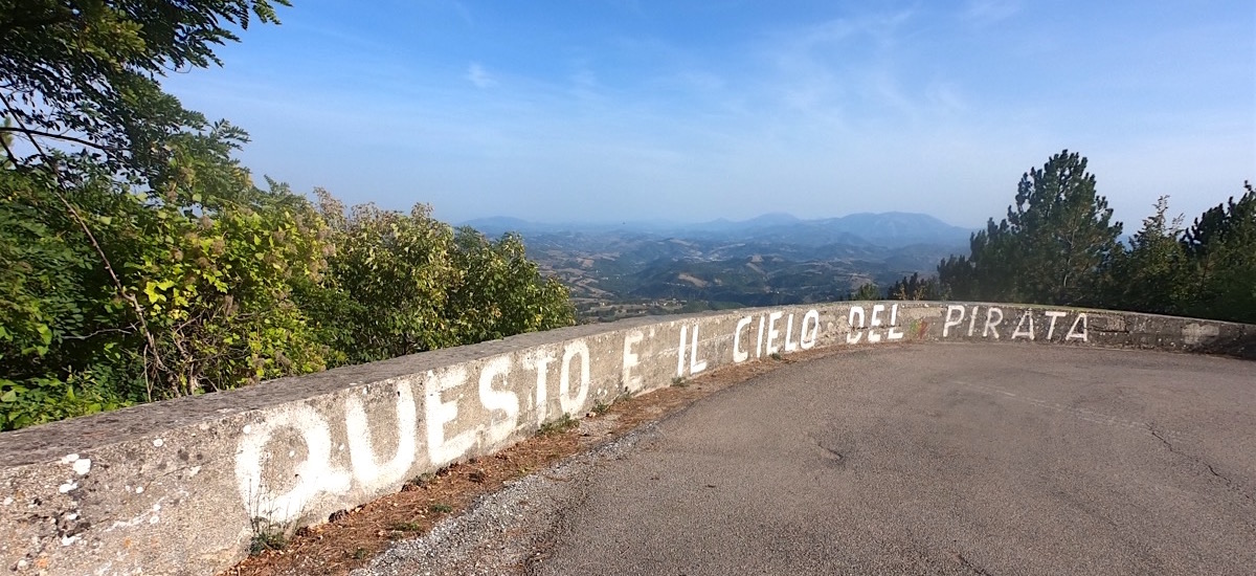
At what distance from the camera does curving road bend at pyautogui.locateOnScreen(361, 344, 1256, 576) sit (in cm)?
339

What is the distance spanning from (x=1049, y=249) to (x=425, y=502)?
88.9 ft

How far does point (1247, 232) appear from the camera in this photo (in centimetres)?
1538

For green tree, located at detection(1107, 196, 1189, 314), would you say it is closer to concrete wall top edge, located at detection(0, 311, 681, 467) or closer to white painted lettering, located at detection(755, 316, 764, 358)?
white painted lettering, located at detection(755, 316, 764, 358)

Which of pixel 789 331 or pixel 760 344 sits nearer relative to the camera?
pixel 760 344

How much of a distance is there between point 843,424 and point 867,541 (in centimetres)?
240

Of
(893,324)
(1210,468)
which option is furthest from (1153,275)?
(1210,468)

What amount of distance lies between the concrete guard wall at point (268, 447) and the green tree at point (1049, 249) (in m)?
22.1

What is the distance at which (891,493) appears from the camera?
4.29 m

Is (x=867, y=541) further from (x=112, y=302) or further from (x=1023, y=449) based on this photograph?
(x=112, y=302)

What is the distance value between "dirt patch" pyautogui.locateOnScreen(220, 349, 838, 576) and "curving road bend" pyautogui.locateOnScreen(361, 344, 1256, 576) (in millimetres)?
174

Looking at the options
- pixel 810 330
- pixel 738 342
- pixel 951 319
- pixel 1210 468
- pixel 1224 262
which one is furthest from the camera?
pixel 1224 262

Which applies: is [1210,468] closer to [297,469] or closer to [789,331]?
[789,331]

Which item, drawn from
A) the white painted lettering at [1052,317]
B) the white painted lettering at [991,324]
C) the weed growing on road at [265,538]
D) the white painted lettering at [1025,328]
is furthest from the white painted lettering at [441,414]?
the white painted lettering at [1052,317]

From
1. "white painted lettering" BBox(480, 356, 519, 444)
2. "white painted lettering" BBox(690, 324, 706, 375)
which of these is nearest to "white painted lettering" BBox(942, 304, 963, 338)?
"white painted lettering" BBox(690, 324, 706, 375)
